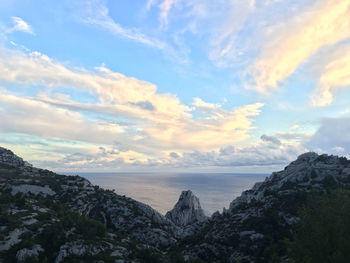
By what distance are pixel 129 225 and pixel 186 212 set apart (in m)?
43.4

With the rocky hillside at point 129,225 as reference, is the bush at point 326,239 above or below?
above

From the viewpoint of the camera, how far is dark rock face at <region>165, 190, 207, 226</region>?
10810 centimetres

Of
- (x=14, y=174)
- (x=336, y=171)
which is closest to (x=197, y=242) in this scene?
(x=336, y=171)

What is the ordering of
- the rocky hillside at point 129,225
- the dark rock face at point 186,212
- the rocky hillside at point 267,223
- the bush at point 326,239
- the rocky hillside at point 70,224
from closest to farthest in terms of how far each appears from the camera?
the bush at point 326,239 → the rocky hillside at point 70,224 → the rocky hillside at point 129,225 → the rocky hillside at point 267,223 → the dark rock face at point 186,212

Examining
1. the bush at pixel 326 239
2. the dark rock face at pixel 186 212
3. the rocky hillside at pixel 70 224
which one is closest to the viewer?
the bush at pixel 326 239

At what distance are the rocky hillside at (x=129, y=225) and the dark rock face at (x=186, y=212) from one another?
2569 cm

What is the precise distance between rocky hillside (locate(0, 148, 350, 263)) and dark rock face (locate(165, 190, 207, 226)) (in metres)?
25.7

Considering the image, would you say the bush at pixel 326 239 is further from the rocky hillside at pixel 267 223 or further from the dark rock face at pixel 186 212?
the dark rock face at pixel 186 212

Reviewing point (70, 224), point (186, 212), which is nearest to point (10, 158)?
point (186, 212)

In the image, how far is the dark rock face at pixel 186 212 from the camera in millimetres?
108100

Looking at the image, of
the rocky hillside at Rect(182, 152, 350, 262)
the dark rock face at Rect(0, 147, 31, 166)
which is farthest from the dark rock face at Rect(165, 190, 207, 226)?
the dark rock face at Rect(0, 147, 31, 166)

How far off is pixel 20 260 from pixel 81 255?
840 centimetres

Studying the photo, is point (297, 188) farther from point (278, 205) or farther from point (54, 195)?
point (54, 195)

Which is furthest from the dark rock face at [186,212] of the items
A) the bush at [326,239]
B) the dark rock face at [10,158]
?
the bush at [326,239]
